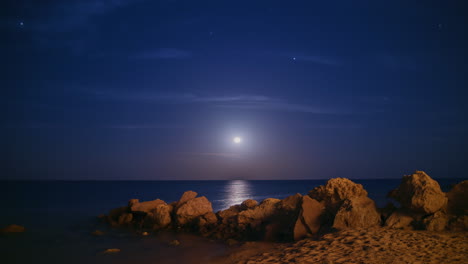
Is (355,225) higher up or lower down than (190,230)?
higher up

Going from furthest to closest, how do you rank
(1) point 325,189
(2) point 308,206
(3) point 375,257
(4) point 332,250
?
(1) point 325,189 → (2) point 308,206 → (4) point 332,250 → (3) point 375,257

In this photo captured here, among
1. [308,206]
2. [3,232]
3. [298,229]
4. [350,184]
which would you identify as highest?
[350,184]

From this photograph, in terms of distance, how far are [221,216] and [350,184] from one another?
23.0 ft

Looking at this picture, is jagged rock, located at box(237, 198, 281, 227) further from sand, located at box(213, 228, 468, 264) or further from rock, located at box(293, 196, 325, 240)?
sand, located at box(213, 228, 468, 264)

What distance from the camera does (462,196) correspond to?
12273 mm

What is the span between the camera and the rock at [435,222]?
10.7 m

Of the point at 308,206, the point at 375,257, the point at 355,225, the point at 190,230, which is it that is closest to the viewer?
the point at 375,257

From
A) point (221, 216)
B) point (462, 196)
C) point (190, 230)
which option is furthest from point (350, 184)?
point (190, 230)

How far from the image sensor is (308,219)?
12.6 metres

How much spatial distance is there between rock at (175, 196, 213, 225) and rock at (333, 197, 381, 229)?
7976mm

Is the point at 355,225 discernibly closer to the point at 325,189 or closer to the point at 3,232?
the point at 325,189

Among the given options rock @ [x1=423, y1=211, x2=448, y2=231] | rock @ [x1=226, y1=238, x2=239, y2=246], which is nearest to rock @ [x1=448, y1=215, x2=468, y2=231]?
rock @ [x1=423, y1=211, x2=448, y2=231]

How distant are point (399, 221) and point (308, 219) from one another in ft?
10.9

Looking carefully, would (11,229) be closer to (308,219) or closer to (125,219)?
(125,219)
